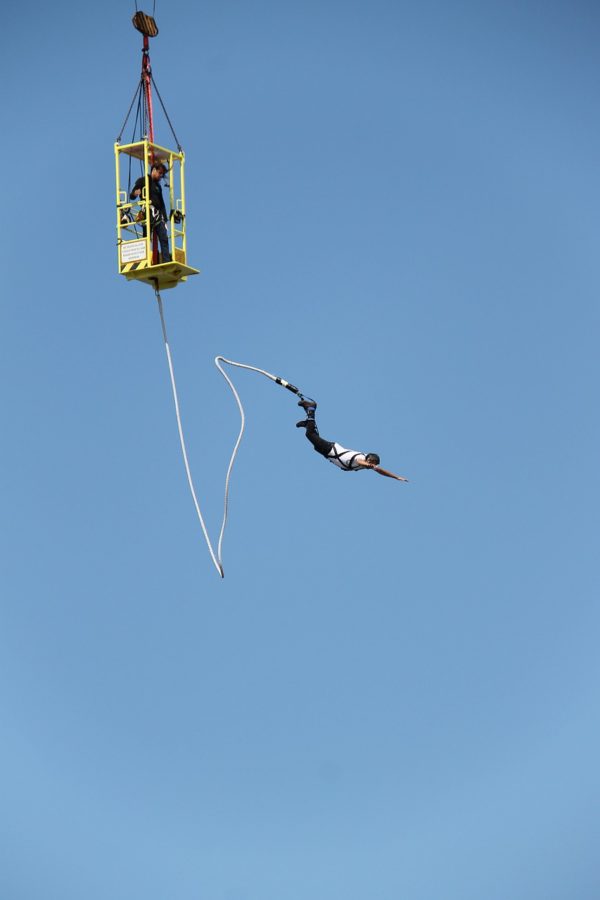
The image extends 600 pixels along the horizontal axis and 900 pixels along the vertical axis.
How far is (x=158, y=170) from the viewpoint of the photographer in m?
34.5

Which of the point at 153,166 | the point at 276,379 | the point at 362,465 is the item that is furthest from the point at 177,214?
the point at 362,465

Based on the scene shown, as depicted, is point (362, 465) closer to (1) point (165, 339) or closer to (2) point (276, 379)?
(2) point (276, 379)

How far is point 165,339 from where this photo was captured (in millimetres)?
34219

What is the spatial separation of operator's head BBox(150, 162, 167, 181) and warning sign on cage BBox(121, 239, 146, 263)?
1.32m

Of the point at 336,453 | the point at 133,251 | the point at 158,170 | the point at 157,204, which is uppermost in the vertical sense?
the point at 158,170

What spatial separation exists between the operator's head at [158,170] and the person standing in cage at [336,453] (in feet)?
16.0

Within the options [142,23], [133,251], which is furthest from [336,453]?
[142,23]

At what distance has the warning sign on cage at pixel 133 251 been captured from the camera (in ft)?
111

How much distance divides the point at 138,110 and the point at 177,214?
207 cm

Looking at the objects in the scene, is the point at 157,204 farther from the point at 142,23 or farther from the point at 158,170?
the point at 142,23

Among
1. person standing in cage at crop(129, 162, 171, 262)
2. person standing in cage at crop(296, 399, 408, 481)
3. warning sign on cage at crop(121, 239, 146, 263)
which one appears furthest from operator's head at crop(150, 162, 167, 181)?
person standing in cage at crop(296, 399, 408, 481)

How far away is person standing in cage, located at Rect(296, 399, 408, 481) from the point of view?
1281 inches

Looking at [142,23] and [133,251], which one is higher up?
[142,23]

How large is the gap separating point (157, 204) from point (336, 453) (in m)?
5.57
